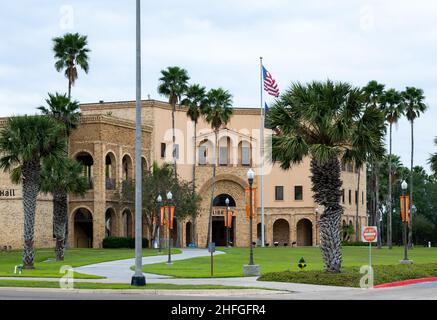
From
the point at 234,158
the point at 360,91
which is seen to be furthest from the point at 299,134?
the point at 234,158

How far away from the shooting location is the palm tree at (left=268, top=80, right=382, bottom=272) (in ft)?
110

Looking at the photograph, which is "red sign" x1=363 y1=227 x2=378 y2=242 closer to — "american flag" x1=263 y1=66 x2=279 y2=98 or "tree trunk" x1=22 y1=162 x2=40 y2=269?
"tree trunk" x1=22 y1=162 x2=40 y2=269

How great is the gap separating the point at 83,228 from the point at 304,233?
3030 cm

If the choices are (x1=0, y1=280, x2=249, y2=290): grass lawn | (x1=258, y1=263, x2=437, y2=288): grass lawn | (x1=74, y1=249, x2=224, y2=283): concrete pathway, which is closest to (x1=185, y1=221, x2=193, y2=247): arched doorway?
(x1=74, y1=249, x2=224, y2=283): concrete pathway

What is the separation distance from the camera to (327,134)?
3362 centimetres

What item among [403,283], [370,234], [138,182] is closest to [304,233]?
[403,283]

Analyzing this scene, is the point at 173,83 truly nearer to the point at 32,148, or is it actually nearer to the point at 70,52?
the point at 70,52

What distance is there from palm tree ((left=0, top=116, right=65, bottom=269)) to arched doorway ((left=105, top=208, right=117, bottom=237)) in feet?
111

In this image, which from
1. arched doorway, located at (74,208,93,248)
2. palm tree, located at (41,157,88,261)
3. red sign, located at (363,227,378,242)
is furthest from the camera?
arched doorway, located at (74,208,93,248)
